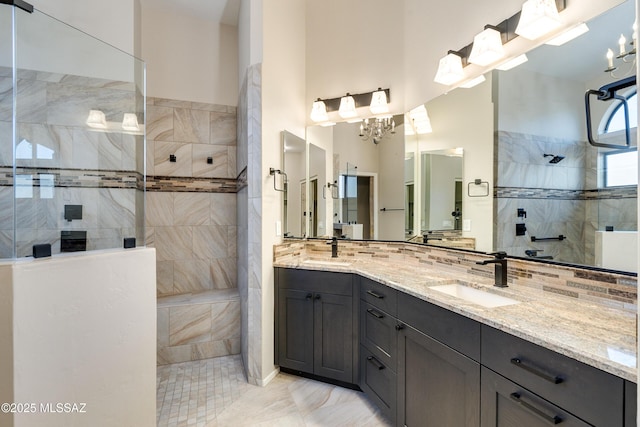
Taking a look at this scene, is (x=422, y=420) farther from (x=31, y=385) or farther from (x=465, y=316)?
(x=31, y=385)

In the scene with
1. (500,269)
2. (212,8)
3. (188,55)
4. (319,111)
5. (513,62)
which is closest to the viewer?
(500,269)

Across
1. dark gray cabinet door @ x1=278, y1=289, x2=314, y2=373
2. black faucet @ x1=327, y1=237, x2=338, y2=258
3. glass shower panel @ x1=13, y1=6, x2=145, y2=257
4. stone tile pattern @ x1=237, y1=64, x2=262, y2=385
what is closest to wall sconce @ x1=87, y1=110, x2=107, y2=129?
glass shower panel @ x1=13, y1=6, x2=145, y2=257

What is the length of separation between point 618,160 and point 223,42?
3.72 metres

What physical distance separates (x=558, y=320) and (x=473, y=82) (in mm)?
1659

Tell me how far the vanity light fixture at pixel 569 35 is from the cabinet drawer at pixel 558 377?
61.0 inches

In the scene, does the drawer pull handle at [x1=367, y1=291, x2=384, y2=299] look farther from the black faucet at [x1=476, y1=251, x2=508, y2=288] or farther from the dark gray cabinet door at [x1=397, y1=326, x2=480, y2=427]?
the black faucet at [x1=476, y1=251, x2=508, y2=288]

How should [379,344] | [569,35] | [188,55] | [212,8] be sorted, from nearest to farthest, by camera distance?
1. [569,35]
2. [379,344]
3. [212,8]
4. [188,55]

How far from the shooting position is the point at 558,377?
95 cm

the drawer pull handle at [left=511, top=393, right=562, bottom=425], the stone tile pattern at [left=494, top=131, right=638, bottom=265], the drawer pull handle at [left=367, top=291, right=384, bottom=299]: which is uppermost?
the stone tile pattern at [left=494, top=131, right=638, bottom=265]

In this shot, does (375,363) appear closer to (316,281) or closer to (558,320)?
(316,281)

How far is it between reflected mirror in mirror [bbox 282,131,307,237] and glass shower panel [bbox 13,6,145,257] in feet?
3.83

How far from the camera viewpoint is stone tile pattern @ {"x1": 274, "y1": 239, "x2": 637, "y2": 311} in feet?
4.25

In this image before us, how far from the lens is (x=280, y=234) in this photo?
2.63 metres

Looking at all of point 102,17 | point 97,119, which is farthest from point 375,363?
point 102,17
